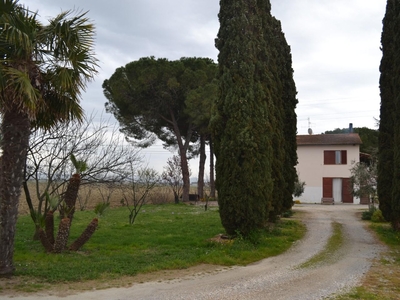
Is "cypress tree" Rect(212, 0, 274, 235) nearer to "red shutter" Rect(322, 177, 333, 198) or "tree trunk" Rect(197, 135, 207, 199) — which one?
"tree trunk" Rect(197, 135, 207, 199)

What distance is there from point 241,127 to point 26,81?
6436 millimetres

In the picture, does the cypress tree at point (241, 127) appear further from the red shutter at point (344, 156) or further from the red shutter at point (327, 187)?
the red shutter at point (327, 187)

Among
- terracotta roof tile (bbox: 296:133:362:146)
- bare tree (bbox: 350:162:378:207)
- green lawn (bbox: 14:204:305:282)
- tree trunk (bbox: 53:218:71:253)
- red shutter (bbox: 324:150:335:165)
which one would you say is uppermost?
terracotta roof tile (bbox: 296:133:362:146)

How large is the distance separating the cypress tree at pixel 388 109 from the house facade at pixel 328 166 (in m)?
19.3

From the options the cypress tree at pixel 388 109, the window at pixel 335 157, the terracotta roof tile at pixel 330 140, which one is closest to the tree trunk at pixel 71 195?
the cypress tree at pixel 388 109

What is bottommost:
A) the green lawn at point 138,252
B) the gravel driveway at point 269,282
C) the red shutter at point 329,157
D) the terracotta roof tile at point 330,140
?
the gravel driveway at point 269,282

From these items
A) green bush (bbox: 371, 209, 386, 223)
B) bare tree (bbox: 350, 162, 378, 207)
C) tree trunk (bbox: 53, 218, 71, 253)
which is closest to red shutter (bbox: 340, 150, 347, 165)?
bare tree (bbox: 350, 162, 378, 207)

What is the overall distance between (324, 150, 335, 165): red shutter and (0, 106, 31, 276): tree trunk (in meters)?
30.4

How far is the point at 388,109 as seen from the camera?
14953mm

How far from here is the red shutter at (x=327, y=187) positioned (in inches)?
1366

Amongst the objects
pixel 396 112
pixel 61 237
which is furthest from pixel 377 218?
pixel 61 237

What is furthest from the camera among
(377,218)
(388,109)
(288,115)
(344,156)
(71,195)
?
(344,156)

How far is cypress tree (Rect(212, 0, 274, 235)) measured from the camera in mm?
11781

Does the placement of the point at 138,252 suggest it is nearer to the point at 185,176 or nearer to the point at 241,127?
the point at 241,127
